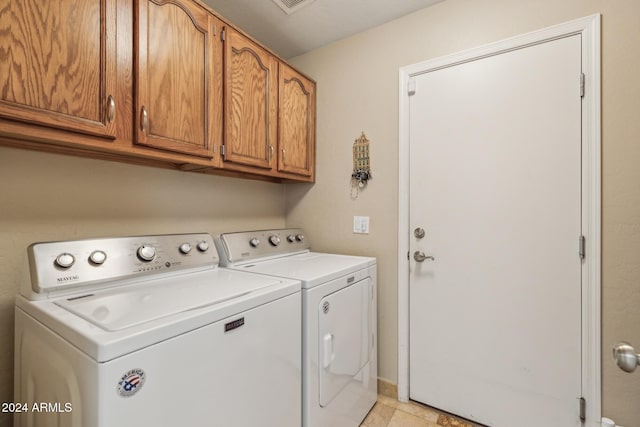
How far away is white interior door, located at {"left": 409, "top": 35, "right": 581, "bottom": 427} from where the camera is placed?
140cm

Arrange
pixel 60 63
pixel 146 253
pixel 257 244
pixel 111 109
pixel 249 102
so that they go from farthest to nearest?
1. pixel 257 244
2. pixel 249 102
3. pixel 146 253
4. pixel 111 109
5. pixel 60 63

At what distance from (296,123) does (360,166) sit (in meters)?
0.55

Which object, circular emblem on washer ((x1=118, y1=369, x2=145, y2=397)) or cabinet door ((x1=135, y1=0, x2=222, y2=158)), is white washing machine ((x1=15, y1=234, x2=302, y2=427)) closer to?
circular emblem on washer ((x1=118, y1=369, x2=145, y2=397))

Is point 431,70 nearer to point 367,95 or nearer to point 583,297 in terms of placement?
point 367,95

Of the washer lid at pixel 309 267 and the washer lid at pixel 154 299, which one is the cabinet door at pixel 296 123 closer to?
the washer lid at pixel 309 267

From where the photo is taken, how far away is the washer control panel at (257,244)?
160 centimetres

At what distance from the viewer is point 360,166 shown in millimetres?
2012

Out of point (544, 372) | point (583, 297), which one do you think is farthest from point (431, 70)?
point (544, 372)

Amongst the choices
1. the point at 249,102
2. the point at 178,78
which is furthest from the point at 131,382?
the point at 249,102

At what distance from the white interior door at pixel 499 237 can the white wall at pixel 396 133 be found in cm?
12

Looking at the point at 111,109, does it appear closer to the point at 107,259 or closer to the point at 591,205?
the point at 107,259

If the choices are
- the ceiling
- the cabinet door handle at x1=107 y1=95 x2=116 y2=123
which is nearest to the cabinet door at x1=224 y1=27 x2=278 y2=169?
the ceiling

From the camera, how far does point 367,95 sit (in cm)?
200

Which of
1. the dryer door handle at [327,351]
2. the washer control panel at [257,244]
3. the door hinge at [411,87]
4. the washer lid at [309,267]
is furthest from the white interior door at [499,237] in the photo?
the washer control panel at [257,244]
